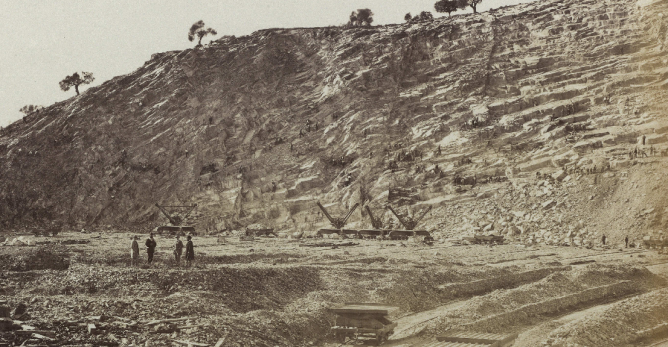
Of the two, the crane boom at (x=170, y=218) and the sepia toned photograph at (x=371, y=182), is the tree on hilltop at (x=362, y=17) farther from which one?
the crane boom at (x=170, y=218)

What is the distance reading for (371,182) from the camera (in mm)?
55500

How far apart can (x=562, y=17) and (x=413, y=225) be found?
28.8 meters

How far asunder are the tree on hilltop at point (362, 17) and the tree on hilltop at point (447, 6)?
8.15 metres

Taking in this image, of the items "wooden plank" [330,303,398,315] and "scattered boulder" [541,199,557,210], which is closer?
"wooden plank" [330,303,398,315]

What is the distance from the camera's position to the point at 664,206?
139ft

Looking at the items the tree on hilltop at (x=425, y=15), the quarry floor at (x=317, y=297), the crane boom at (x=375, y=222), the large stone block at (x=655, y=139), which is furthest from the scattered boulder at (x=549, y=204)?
the tree on hilltop at (x=425, y=15)

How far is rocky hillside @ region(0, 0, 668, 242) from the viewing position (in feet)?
167

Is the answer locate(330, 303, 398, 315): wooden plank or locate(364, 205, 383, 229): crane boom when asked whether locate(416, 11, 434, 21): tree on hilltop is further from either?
locate(330, 303, 398, 315): wooden plank

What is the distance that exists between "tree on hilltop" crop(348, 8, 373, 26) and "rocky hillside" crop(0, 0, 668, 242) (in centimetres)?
974

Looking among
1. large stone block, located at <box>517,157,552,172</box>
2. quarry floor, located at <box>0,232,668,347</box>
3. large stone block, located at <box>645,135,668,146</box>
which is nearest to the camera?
quarry floor, located at <box>0,232,668,347</box>

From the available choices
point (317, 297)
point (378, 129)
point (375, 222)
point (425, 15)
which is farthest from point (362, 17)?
point (317, 297)

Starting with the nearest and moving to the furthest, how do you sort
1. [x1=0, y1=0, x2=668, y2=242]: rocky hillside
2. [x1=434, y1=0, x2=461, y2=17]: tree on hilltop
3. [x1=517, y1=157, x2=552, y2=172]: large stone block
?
[x1=0, y1=0, x2=668, y2=242]: rocky hillside
[x1=517, y1=157, x2=552, y2=172]: large stone block
[x1=434, y1=0, x2=461, y2=17]: tree on hilltop

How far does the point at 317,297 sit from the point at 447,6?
62.5 m

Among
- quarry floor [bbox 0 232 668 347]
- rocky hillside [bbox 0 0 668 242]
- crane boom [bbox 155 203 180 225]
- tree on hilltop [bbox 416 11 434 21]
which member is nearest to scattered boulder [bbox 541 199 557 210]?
rocky hillside [bbox 0 0 668 242]
